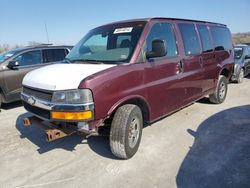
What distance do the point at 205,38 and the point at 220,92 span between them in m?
1.73

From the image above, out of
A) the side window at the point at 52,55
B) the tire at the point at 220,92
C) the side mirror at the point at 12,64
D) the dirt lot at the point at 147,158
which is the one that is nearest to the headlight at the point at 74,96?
the dirt lot at the point at 147,158

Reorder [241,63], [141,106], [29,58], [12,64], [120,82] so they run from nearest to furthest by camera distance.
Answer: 1. [120,82]
2. [141,106]
3. [12,64]
4. [29,58]
5. [241,63]

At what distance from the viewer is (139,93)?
13.1 feet

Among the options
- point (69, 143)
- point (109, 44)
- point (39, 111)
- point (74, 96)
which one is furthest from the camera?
point (69, 143)

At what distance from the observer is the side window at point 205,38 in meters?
5.93

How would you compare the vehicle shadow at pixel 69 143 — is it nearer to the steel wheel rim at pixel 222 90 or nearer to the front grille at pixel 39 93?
the front grille at pixel 39 93

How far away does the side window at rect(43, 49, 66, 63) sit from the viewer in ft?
26.6

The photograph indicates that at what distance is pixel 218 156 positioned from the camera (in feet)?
13.0

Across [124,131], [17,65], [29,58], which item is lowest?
[124,131]

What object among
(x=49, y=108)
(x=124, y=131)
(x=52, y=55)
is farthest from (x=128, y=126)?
(x=52, y=55)

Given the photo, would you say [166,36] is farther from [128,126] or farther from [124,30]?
[128,126]

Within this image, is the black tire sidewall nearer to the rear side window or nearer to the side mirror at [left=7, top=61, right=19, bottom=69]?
the rear side window

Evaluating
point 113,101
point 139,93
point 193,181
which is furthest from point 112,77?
point 193,181

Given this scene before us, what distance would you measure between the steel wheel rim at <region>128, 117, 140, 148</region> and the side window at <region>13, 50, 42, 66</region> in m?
5.00
